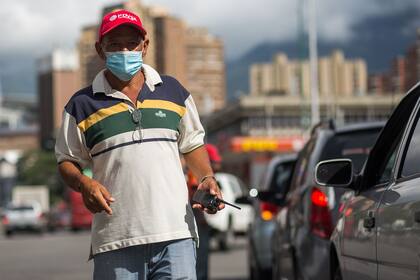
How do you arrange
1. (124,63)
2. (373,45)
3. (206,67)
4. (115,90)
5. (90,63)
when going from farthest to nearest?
1. (206,67)
2. (373,45)
3. (90,63)
4. (115,90)
5. (124,63)

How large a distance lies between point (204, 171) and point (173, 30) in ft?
253

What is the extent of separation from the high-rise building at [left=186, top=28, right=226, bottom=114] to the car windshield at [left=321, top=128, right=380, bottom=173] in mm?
136045

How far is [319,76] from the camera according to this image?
135 meters

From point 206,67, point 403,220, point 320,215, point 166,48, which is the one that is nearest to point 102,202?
point 403,220

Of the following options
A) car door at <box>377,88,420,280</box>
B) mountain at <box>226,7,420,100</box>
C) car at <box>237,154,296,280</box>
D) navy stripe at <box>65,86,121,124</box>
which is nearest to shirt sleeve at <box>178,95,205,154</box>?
navy stripe at <box>65,86,121,124</box>

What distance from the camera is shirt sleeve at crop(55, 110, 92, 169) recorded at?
208 inches

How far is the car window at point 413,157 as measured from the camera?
5105 millimetres

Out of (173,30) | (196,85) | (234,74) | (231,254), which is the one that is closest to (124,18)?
(231,254)

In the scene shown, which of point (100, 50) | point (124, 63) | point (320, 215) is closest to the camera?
point (124, 63)

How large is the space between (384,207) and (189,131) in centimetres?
95

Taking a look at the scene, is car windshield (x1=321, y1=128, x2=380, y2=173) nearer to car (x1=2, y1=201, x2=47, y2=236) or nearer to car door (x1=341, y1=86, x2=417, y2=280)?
car door (x1=341, y1=86, x2=417, y2=280)

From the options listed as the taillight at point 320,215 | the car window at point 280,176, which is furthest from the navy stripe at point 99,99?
the car window at point 280,176

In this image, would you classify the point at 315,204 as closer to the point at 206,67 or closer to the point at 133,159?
the point at 133,159

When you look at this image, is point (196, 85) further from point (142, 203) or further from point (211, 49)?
point (142, 203)
